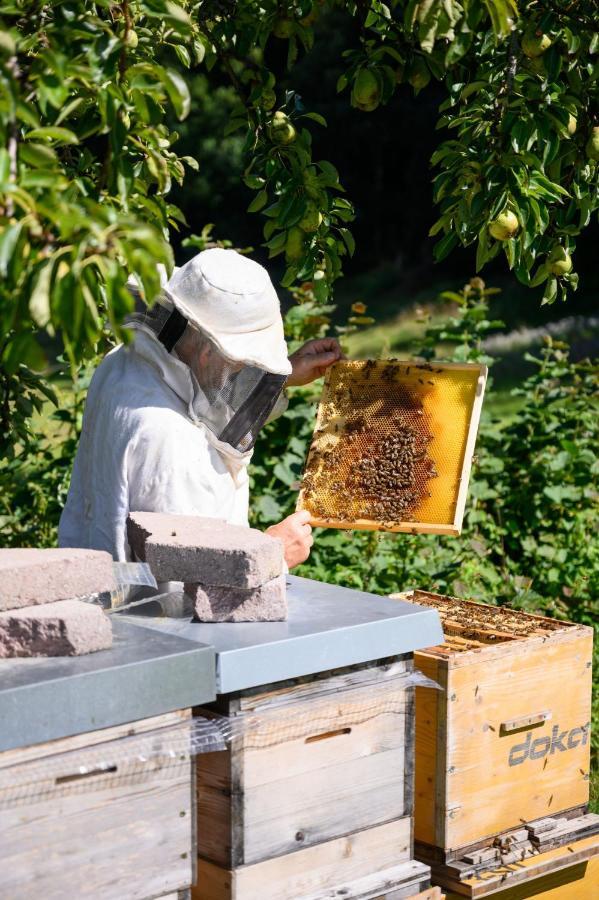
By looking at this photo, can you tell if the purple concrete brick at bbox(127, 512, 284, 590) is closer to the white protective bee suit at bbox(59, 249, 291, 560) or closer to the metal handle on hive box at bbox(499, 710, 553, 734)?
the white protective bee suit at bbox(59, 249, 291, 560)

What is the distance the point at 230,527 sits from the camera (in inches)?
119

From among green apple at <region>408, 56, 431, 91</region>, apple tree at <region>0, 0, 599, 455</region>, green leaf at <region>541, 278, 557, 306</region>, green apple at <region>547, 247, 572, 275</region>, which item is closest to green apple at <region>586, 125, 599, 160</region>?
apple tree at <region>0, 0, 599, 455</region>

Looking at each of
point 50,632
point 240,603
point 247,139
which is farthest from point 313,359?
point 50,632

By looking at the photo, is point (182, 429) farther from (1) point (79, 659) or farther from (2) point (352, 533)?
(2) point (352, 533)

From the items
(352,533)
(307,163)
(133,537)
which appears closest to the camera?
(133,537)

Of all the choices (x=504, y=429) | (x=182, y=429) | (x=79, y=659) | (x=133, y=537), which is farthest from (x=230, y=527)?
(x=504, y=429)

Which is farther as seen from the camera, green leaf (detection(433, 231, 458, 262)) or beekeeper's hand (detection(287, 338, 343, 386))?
beekeeper's hand (detection(287, 338, 343, 386))

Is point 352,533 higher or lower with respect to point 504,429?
lower

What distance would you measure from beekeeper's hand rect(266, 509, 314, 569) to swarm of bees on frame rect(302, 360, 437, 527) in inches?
16.3

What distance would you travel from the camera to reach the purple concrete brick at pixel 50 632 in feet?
7.92

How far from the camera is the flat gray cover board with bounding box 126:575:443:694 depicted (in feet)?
8.34

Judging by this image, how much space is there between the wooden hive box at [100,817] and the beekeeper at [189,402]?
1.02 m

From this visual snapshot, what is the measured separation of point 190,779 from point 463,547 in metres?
3.82

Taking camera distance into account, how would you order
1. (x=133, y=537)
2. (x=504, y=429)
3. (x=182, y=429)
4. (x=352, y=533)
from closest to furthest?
1. (x=133, y=537)
2. (x=182, y=429)
3. (x=352, y=533)
4. (x=504, y=429)
